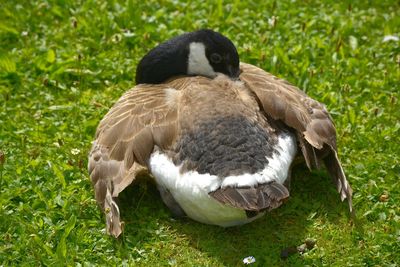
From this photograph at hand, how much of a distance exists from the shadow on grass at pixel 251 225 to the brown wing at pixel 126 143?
0.32 m

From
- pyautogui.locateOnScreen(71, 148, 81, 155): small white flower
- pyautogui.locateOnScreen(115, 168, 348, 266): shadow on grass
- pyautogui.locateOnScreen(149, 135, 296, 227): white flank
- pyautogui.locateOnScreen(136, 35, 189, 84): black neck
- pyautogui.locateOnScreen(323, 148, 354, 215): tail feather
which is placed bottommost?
pyautogui.locateOnScreen(115, 168, 348, 266): shadow on grass

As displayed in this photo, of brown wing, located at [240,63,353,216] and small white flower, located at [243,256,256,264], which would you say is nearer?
small white flower, located at [243,256,256,264]

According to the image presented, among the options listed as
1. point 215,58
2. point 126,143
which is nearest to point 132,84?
point 215,58

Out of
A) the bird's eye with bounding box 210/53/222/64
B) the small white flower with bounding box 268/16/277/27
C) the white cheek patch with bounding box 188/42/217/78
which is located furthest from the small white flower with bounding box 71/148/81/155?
the small white flower with bounding box 268/16/277/27

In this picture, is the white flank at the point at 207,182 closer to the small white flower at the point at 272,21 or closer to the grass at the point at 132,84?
the grass at the point at 132,84

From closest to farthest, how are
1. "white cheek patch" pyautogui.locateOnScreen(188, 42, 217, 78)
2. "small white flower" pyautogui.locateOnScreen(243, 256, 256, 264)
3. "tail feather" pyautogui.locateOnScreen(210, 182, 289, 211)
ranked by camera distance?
"tail feather" pyautogui.locateOnScreen(210, 182, 289, 211)
"small white flower" pyautogui.locateOnScreen(243, 256, 256, 264)
"white cheek patch" pyautogui.locateOnScreen(188, 42, 217, 78)

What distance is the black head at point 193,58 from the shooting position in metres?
6.52

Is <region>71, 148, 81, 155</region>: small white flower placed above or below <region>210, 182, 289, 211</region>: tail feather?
below

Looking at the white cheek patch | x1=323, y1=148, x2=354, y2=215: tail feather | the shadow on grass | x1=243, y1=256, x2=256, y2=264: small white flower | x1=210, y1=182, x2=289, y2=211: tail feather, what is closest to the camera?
x1=210, y1=182, x2=289, y2=211: tail feather

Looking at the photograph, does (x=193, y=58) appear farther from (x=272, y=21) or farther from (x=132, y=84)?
(x=272, y=21)

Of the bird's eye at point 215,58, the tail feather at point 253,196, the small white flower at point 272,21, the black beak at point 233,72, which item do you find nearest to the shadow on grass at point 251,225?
the tail feather at point 253,196

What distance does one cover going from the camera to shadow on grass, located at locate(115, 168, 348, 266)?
18.3 feet

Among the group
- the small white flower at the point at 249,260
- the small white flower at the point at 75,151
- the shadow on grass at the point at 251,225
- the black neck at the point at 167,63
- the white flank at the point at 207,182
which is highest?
the black neck at the point at 167,63

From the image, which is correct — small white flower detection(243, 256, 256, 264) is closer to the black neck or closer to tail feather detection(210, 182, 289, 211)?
tail feather detection(210, 182, 289, 211)
